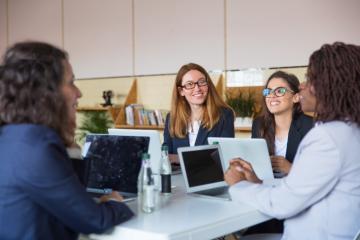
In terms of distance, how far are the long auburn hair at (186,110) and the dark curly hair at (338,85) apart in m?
1.43

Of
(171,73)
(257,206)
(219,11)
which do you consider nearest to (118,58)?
(171,73)

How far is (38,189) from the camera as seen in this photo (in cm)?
134

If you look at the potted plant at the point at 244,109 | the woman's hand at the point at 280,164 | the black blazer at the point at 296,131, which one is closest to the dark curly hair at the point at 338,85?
the woman's hand at the point at 280,164

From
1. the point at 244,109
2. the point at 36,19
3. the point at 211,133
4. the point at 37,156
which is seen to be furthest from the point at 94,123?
the point at 37,156

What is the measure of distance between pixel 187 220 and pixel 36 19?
6.59 metres

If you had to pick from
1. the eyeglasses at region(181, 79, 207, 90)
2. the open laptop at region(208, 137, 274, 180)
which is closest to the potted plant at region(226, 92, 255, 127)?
the eyeglasses at region(181, 79, 207, 90)

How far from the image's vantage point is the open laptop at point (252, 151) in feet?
8.07

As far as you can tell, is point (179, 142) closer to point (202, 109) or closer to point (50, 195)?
point (202, 109)

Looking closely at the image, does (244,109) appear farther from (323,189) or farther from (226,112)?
(323,189)

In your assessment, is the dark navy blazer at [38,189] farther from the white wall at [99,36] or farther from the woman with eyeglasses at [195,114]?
the white wall at [99,36]

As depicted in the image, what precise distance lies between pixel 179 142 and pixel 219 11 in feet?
8.17

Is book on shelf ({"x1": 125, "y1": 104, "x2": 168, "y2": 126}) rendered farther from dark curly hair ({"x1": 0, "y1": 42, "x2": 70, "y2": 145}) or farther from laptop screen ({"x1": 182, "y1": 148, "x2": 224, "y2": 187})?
dark curly hair ({"x1": 0, "y1": 42, "x2": 70, "y2": 145})

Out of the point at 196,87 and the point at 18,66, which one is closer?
the point at 18,66

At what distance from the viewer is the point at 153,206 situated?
179 cm
